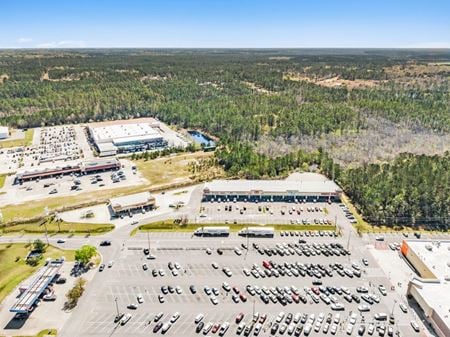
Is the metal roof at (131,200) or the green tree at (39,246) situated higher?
the metal roof at (131,200)

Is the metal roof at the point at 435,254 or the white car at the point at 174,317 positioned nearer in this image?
the white car at the point at 174,317

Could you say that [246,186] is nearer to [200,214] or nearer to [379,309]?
[200,214]

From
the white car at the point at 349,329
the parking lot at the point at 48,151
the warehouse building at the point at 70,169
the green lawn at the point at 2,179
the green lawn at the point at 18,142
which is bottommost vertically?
the green lawn at the point at 2,179

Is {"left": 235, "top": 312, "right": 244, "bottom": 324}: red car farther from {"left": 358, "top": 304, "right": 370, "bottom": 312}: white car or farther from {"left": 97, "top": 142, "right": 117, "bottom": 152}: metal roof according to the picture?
{"left": 97, "top": 142, "right": 117, "bottom": 152}: metal roof

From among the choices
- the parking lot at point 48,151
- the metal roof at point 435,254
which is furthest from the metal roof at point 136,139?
the metal roof at point 435,254

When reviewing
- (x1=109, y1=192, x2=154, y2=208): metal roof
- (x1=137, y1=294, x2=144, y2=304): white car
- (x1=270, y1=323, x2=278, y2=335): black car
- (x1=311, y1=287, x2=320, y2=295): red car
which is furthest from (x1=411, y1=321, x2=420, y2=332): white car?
(x1=109, y1=192, x2=154, y2=208): metal roof

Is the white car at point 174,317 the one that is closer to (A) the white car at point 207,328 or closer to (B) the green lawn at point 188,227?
(A) the white car at point 207,328

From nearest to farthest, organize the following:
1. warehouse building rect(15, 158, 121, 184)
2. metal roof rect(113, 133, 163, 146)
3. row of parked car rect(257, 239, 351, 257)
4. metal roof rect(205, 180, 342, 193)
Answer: row of parked car rect(257, 239, 351, 257) < metal roof rect(205, 180, 342, 193) < warehouse building rect(15, 158, 121, 184) < metal roof rect(113, 133, 163, 146)
